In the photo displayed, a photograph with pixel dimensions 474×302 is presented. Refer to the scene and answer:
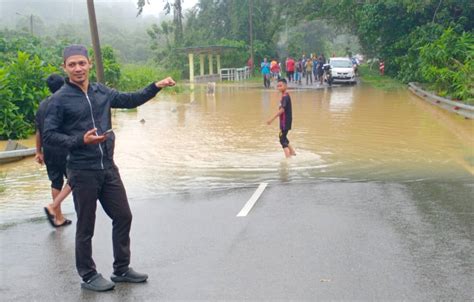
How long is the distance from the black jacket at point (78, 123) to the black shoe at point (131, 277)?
907mm

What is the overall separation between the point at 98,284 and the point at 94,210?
0.59 metres

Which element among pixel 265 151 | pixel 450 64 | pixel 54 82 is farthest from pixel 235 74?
pixel 54 82

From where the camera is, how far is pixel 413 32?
33.7 meters

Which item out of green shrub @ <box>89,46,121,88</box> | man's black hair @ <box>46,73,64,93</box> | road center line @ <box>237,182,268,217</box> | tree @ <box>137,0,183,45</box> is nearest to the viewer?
man's black hair @ <box>46,73,64,93</box>

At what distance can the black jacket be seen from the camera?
17.1 ft

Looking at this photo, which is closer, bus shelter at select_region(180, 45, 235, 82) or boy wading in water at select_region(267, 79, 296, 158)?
boy wading in water at select_region(267, 79, 296, 158)

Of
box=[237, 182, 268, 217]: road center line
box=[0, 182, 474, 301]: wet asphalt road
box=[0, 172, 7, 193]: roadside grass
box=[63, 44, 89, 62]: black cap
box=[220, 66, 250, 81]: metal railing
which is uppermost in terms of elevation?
box=[63, 44, 89, 62]: black cap

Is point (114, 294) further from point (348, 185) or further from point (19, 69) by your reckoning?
point (19, 69)

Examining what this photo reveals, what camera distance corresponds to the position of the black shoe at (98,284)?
17.5 feet

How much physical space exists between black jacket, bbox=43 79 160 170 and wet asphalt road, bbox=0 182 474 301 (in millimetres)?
1057

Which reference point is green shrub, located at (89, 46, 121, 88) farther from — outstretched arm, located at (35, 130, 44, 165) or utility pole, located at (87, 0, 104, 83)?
outstretched arm, located at (35, 130, 44, 165)

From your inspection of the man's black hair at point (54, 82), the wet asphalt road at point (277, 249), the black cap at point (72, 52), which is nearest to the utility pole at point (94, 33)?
the wet asphalt road at point (277, 249)

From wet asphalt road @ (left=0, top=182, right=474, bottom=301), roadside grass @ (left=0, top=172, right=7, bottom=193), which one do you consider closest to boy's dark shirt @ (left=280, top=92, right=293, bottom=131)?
wet asphalt road @ (left=0, top=182, right=474, bottom=301)

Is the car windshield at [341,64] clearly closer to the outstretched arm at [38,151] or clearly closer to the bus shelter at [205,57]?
the bus shelter at [205,57]
